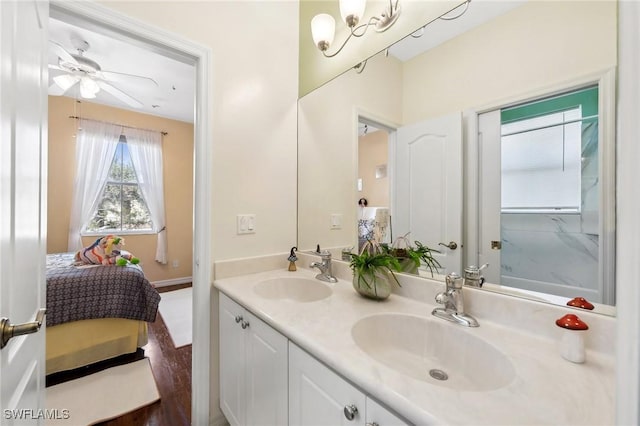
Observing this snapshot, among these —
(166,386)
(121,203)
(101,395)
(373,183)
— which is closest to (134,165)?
(121,203)

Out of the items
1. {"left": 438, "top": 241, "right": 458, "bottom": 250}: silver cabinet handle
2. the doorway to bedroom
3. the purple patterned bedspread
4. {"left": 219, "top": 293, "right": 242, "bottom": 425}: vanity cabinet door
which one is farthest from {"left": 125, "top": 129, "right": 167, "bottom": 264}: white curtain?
{"left": 438, "top": 241, "right": 458, "bottom": 250}: silver cabinet handle

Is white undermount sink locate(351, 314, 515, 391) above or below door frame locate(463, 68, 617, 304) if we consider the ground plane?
below

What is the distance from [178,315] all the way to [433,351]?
9.67 feet

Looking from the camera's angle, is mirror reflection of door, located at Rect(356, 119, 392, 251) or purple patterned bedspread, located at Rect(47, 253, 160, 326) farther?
purple patterned bedspread, located at Rect(47, 253, 160, 326)

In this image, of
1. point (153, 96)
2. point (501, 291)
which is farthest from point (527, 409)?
point (153, 96)

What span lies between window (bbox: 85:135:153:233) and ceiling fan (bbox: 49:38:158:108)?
53.1 inches

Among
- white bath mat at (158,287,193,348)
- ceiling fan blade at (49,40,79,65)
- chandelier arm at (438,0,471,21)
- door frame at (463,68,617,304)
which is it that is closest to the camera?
door frame at (463,68,617,304)

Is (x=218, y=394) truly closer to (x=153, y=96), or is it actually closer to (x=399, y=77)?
(x=399, y=77)

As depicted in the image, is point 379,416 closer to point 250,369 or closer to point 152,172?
point 250,369

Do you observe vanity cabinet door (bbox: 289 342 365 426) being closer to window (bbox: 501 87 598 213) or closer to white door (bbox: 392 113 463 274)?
white door (bbox: 392 113 463 274)

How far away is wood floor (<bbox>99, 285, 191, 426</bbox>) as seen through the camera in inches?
59.3

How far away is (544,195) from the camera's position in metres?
0.88

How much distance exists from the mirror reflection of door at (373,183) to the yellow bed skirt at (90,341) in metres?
2.02

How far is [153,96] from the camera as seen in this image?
132 inches
